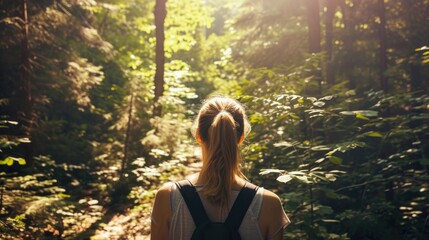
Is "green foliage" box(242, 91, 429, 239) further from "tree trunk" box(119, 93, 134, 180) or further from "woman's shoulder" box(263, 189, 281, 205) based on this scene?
"tree trunk" box(119, 93, 134, 180)

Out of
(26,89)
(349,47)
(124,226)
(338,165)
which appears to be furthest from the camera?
(349,47)

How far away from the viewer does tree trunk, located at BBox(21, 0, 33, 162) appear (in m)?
10.1

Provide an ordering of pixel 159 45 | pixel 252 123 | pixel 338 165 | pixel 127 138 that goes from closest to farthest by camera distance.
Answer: pixel 252 123 → pixel 338 165 → pixel 127 138 → pixel 159 45

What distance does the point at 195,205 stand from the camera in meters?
2.15

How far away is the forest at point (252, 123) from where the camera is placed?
674 centimetres

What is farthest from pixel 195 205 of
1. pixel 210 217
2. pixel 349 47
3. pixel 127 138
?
pixel 349 47

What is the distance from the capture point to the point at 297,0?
1622 cm

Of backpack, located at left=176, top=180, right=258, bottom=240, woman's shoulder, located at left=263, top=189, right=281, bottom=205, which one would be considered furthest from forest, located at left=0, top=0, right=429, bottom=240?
backpack, located at left=176, top=180, right=258, bottom=240

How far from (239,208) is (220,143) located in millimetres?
365

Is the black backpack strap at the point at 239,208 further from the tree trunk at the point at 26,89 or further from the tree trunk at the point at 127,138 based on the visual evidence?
the tree trunk at the point at 127,138

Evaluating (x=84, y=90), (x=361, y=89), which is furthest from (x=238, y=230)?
(x=361, y=89)

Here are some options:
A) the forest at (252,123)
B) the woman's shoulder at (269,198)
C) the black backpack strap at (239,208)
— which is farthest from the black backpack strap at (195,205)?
the forest at (252,123)

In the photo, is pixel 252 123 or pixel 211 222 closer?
pixel 211 222

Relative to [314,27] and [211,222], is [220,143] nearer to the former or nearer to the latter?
[211,222]
